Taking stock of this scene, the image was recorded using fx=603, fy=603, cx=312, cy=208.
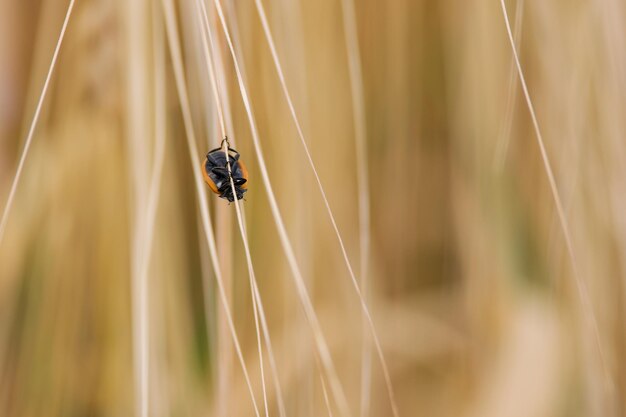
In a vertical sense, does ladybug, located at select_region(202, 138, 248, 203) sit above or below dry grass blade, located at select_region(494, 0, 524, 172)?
below

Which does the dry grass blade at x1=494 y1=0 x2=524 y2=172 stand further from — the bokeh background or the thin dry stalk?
the thin dry stalk

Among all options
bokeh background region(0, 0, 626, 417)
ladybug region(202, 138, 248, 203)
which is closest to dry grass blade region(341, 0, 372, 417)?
bokeh background region(0, 0, 626, 417)

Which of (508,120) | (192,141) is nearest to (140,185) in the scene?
(192,141)

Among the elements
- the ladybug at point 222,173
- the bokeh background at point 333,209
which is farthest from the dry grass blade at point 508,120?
the ladybug at point 222,173

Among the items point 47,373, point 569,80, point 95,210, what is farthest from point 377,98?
point 47,373

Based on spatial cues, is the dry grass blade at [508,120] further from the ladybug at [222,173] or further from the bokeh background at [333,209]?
the ladybug at [222,173]

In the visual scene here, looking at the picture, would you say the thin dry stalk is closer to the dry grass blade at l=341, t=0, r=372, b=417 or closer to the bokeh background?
the bokeh background
